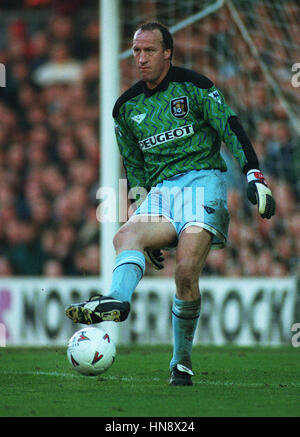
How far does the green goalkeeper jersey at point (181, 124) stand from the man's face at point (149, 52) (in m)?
0.13

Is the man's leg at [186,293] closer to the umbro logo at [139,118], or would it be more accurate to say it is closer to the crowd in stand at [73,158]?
the umbro logo at [139,118]

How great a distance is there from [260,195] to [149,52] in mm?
1134

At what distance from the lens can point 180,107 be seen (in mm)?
6016

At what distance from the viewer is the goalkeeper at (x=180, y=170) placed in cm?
571

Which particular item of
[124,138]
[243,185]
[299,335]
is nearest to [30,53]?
[243,185]

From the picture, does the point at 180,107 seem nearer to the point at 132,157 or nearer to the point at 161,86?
the point at 161,86

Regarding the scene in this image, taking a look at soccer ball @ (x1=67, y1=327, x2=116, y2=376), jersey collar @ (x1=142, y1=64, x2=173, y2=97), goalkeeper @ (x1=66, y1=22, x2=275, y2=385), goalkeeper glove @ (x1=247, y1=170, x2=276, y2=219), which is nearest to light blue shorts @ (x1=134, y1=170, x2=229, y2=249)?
goalkeeper @ (x1=66, y1=22, x2=275, y2=385)

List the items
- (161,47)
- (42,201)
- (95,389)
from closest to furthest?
(95,389), (161,47), (42,201)

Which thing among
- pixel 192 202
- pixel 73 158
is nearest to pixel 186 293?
pixel 192 202

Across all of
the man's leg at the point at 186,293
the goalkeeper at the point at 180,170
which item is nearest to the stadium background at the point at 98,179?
the goalkeeper at the point at 180,170
